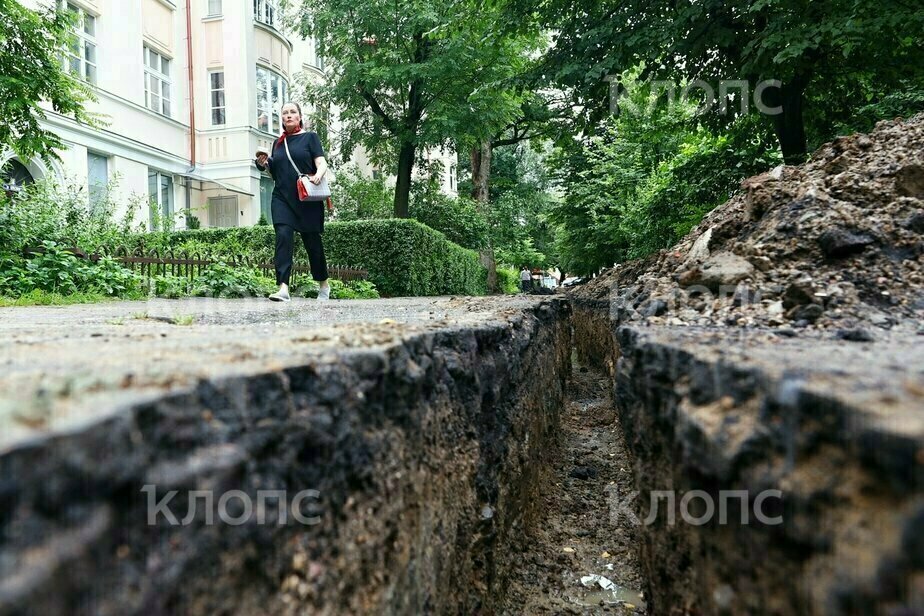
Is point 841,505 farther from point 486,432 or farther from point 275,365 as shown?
point 486,432

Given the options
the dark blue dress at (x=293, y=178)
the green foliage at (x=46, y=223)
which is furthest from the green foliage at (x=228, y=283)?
the dark blue dress at (x=293, y=178)

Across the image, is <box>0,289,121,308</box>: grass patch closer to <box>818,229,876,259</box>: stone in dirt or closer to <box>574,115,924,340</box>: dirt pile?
<box>574,115,924,340</box>: dirt pile

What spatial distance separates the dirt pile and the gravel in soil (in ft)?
4.03

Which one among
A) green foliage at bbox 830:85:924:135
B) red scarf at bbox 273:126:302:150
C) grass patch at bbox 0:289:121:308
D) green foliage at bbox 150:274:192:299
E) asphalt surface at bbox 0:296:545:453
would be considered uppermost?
green foliage at bbox 830:85:924:135

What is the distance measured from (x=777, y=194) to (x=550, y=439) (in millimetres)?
2292

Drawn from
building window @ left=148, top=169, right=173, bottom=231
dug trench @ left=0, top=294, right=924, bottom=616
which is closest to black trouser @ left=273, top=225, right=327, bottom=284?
dug trench @ left=0, top=294, right=924, bottom=616

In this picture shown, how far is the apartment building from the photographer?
44.2 ft

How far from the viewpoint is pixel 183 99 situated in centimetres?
1623

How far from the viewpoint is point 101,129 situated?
1294 centimetres

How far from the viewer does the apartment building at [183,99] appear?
1347cm

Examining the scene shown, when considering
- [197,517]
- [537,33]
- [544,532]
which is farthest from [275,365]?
[537,33]

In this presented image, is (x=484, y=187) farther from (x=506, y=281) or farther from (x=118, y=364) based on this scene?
(x=118, y=364)

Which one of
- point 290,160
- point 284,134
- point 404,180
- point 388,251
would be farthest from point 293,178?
point 404,180

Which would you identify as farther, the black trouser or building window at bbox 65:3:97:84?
building window at bbox 65:3:97:84
